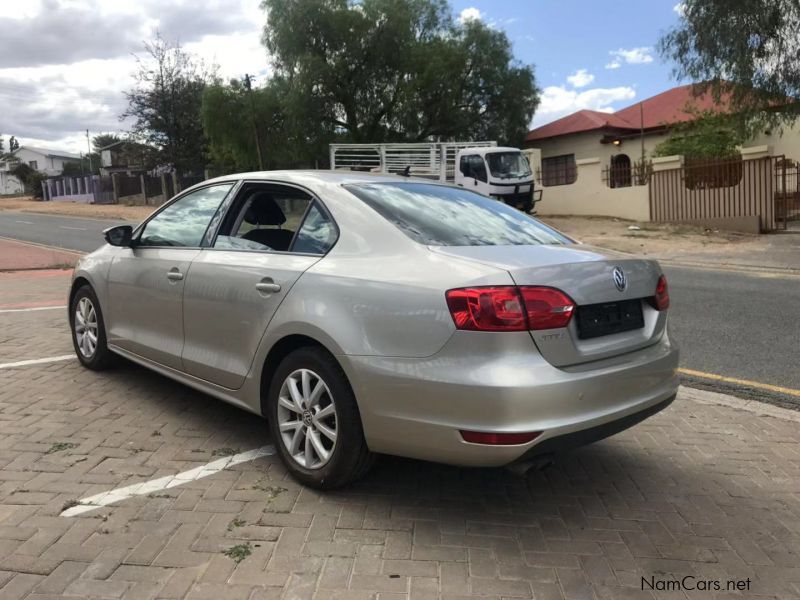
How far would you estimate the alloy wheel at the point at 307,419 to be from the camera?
3.18 meters

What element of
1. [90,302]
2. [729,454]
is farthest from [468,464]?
[90,302]

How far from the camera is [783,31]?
17109 mm

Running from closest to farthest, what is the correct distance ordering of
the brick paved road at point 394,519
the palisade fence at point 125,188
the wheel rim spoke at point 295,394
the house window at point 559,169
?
1. the brick paved road at point 394,519
2. the wheel rim spoke at point 295,394
3. the house window at point 559,169
4. the palisade fence at point 125,188

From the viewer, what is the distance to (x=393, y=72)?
105ft

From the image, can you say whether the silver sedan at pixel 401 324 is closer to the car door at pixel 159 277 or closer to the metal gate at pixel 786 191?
the car door at pixel 159 277

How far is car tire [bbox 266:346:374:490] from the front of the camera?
3064mm

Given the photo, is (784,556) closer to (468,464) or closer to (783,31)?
(468,464)

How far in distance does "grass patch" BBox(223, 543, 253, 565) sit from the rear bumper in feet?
2.22

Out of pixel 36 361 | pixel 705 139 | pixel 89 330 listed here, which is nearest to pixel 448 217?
pixel 89 330

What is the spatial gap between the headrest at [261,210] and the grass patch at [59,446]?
1688 millimetres

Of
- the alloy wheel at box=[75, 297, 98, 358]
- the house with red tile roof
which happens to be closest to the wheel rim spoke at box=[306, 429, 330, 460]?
the alloy wheel at box=[75, 297, 98, 358]

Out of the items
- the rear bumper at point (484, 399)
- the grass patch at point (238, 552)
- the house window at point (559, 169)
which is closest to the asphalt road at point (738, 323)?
the rear bumper at point (484, 399)

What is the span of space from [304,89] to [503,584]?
30625 millimetres

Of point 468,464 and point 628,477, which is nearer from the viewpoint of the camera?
point 468,464
